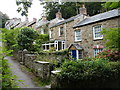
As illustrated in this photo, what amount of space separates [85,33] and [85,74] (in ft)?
32.7

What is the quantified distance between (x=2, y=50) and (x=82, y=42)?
12242 millimetres

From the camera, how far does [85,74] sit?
4113 mm

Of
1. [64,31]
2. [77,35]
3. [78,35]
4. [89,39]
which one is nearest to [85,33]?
[89,39]

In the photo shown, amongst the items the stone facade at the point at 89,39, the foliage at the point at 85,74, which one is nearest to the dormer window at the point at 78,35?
the stone facade at the point at 89,39

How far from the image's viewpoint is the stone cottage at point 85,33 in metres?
11.5

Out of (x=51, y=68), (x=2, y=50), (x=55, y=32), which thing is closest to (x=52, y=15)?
(x=55, y=32)

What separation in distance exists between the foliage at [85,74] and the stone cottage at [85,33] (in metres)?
5.81

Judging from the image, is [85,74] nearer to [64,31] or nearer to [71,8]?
[64,31]

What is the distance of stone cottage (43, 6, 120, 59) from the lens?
11.5 m

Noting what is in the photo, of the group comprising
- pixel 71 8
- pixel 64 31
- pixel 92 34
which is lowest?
pixel 92 34

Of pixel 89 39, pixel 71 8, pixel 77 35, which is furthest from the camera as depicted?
pixel 71 8

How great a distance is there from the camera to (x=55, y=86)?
4469 millimetres

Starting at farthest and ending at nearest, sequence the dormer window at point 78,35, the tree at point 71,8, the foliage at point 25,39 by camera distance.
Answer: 1. the tree at point 71,8
2. the dormer window at point 78,35
3. the foliage at point 25,39

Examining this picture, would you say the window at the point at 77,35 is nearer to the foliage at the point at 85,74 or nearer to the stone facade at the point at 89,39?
the stone facade at the point at 89,39
